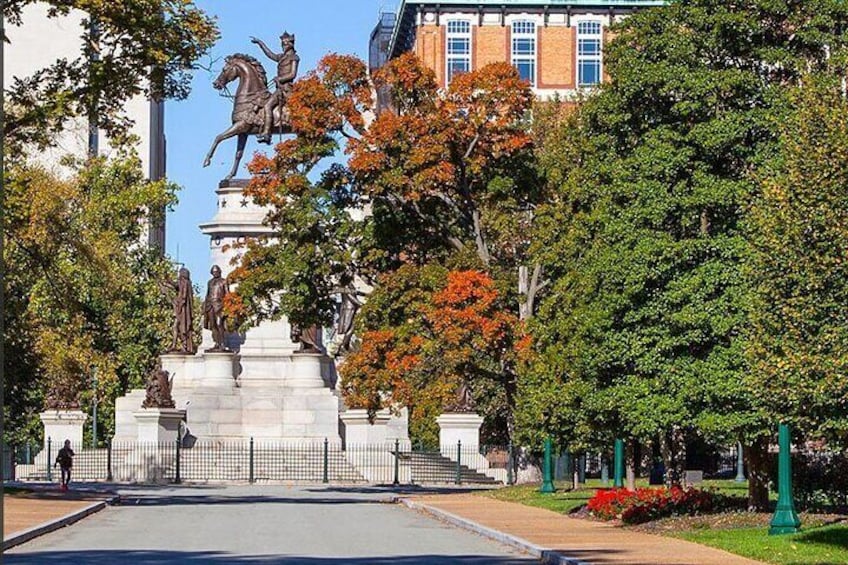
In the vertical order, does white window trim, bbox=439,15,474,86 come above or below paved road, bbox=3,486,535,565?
above

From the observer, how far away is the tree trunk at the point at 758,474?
111 feet

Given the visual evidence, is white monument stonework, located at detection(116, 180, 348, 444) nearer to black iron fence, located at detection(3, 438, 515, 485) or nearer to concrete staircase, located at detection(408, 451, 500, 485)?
black iron fence, located at detection(3, 438, 515, 485)

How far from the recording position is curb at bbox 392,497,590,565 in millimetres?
24766

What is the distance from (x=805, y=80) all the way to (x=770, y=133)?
3865 mm

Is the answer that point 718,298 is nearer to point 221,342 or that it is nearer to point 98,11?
point 98,11

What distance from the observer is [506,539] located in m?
29.6

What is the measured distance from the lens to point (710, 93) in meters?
33.8

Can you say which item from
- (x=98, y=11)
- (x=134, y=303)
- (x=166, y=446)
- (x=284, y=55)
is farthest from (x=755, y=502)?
(x=134, y=303)

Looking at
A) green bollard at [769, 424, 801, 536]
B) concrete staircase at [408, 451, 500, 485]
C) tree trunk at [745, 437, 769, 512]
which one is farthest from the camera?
concrete staircase at [408, 451, 500, 485]

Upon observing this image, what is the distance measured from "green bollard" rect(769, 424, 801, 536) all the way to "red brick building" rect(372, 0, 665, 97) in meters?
83.0

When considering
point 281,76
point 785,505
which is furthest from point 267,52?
point 785,505

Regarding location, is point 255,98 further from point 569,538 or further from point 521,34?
point 521,34

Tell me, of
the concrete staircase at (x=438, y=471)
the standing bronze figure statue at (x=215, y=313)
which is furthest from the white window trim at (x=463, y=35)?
the concrete staircase at (x=438, y=471)

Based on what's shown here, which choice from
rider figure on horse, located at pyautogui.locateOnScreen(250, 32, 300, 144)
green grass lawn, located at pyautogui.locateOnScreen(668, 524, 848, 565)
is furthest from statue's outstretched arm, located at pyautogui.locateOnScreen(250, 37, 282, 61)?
green grass lawn, located at pyautogui.locateOnScreen(668, 524, 848, 565)
